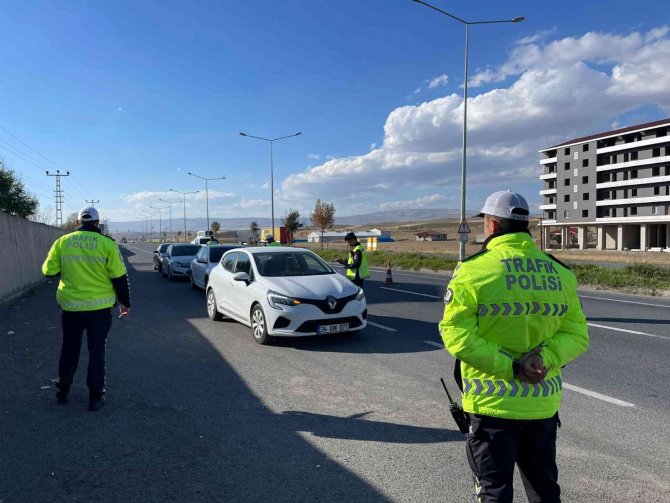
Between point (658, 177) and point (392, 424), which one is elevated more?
point (658, 177)

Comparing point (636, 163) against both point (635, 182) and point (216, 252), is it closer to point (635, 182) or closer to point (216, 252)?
point (635, 182)

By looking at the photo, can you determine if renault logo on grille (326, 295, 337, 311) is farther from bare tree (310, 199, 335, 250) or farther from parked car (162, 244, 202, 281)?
bare tree (310, 199, 335, 250)

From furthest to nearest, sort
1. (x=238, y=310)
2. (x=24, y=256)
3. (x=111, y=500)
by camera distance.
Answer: (x=24, y=256), (x=238, y=310), (x=111, y=500)

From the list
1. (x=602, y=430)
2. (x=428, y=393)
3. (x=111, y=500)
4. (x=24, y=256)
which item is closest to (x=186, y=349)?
(x=428, y=393)

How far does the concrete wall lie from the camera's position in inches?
532

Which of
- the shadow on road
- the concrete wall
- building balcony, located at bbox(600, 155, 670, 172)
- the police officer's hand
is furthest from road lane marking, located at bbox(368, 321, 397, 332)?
building balcony, located at bbox(600, 155, 670, 172)

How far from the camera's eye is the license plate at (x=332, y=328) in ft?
26.1

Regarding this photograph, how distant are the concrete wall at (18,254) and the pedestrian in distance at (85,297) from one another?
9.24 metres

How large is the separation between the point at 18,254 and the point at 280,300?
11549 mm

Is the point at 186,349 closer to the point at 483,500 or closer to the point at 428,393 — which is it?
the point at 428,393

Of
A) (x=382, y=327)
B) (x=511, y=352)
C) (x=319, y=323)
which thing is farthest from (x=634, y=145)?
(x=511, y=352)

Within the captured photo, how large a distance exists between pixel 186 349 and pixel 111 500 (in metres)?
4.61

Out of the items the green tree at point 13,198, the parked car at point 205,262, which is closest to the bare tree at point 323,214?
the green tree at point 13,198

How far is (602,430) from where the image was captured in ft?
15.1
